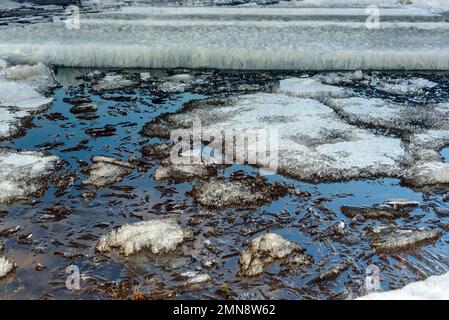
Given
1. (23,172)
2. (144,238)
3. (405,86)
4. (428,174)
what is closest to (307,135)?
(428,174)

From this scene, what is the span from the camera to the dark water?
400 centimetres

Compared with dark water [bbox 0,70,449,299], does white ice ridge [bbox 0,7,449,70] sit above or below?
above

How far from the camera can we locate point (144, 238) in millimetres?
4559

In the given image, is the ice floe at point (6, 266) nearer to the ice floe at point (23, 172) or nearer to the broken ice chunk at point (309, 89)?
the ice floe at point (23, 172)

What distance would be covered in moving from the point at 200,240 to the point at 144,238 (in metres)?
0.53

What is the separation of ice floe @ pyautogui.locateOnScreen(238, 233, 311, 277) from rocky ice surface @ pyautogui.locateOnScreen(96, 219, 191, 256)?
2.18ft

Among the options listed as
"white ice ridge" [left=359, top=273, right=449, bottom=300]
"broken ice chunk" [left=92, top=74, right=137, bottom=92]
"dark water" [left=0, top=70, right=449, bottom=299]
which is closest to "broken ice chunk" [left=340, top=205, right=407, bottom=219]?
"dark water" [left=0, top=70, right=449, bottom=299]

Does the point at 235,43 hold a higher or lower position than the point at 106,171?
higher

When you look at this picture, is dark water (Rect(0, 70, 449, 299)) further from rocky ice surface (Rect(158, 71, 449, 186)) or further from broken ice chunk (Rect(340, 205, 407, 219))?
rocky ice surface (Rect(158, 71, 449, 186))

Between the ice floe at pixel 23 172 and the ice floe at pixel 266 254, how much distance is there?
2561mm

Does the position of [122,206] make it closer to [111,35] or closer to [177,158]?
[177,158]

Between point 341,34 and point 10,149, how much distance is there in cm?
811

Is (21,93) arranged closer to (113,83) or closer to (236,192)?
(113,83)

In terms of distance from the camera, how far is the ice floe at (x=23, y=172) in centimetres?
542
